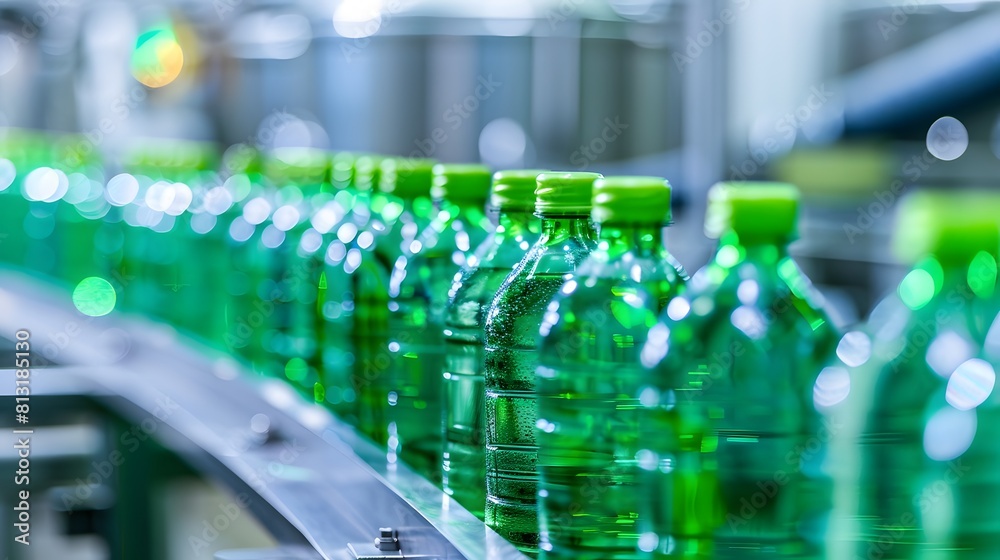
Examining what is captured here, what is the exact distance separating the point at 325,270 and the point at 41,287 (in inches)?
41.6

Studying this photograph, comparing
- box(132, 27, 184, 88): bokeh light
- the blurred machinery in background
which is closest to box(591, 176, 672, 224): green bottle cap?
the blurred machinery in background

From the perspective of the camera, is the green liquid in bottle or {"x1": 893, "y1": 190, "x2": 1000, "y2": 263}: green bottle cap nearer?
{"x1": 893, "y1": 190, "x2": 1000, "y2": 263}: green bottle cap

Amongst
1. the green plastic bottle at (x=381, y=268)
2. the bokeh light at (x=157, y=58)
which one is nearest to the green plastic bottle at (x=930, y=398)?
the green plastic bottle at (x=381, y=268)

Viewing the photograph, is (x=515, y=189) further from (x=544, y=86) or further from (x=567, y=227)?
(x=544, y=86)

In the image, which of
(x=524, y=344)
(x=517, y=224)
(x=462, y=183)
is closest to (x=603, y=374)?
(x=524, y=344)

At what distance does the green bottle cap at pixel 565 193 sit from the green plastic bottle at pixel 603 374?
66mm

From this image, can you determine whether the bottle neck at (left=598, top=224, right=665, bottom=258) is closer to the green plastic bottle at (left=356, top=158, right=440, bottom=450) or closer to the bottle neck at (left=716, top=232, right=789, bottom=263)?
the bottle neck at (left=716, top=232, right=789, bottom=263)

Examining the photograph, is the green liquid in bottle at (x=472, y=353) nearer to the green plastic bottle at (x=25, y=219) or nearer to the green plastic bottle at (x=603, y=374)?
the green plastic bottle at (x=603, y=374)

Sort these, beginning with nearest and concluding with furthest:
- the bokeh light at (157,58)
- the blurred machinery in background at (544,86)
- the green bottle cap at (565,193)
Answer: the green bottle cap at (565,193)
the blurred machinery in background at (544,86)
the bokeh light at (157,58)

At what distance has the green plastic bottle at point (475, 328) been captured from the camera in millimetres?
957

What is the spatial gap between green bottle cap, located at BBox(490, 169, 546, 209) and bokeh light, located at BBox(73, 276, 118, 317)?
1211 millimetres

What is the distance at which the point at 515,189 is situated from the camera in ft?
3.10

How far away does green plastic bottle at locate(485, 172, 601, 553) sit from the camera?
85cm

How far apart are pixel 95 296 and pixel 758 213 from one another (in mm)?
1723
